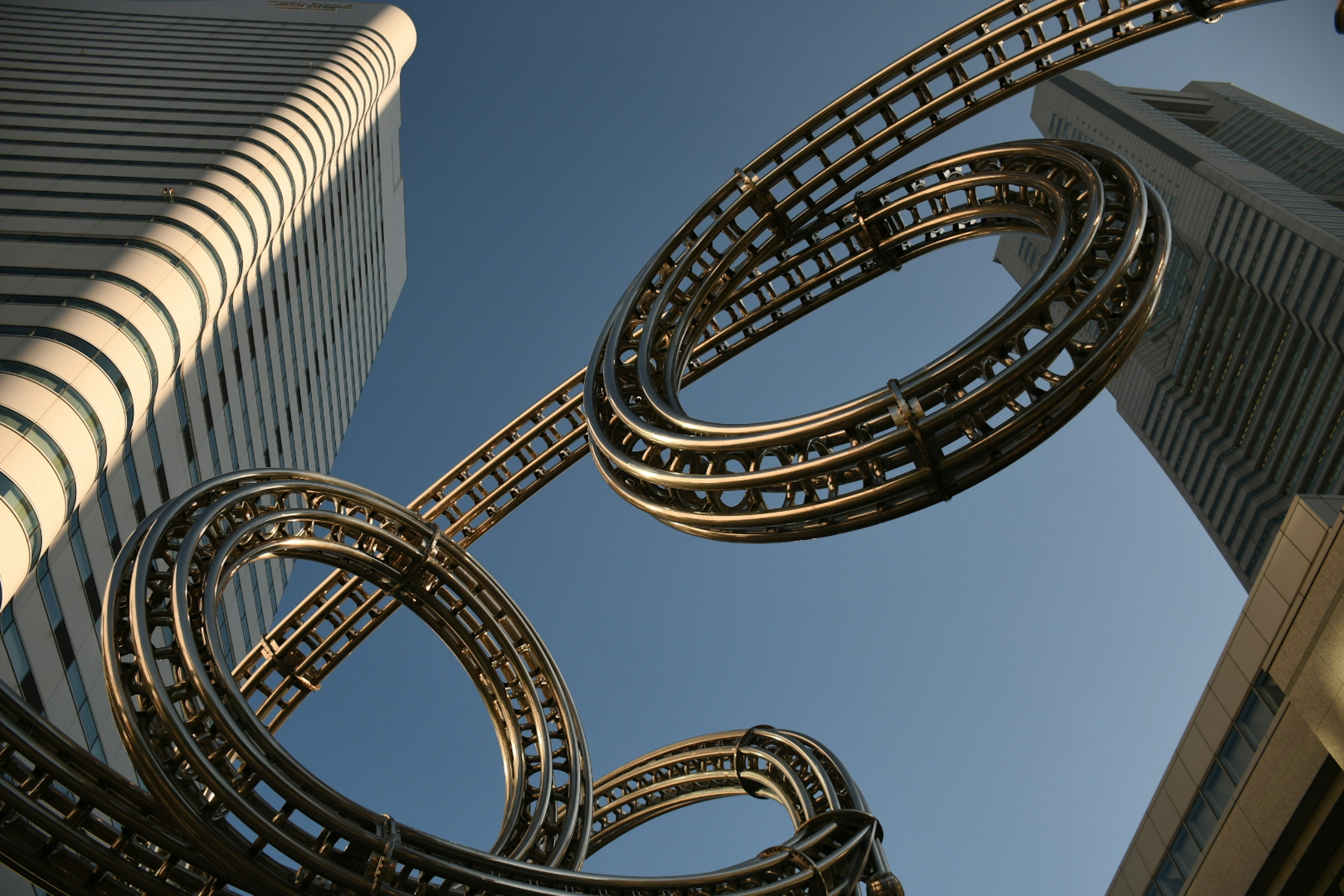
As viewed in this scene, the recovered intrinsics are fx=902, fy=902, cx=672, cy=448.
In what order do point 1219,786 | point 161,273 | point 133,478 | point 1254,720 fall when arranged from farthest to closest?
point 161,273 → point 133,478 → point 1219,786 → point 1254,720

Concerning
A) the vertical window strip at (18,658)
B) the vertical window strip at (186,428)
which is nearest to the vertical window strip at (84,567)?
the vertical window strip at (18,658)

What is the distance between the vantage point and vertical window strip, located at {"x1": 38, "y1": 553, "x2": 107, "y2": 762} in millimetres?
26734

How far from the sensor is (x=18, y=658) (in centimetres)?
2528

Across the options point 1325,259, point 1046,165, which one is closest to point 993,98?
point 1046,165

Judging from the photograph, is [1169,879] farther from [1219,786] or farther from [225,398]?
[225,398]

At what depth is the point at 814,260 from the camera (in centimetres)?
1658

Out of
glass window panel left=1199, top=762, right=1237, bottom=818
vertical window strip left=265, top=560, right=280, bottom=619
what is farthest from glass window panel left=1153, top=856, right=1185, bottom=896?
vertical window strip left=265, top=560, right=280, bottom=619

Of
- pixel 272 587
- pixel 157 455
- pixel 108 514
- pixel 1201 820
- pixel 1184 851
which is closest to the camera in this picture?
pixel 1201 820

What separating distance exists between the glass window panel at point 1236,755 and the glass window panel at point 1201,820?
108 centimetres

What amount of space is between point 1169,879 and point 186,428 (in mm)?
36378

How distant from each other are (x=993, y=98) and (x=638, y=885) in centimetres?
1297

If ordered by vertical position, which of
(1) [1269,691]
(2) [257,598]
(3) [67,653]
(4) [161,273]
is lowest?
(3) [67,653]

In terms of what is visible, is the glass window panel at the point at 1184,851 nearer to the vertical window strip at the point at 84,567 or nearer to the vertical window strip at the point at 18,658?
the vertical window strip at the point at 18,658

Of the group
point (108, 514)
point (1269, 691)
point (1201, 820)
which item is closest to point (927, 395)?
point (1269, 691)
